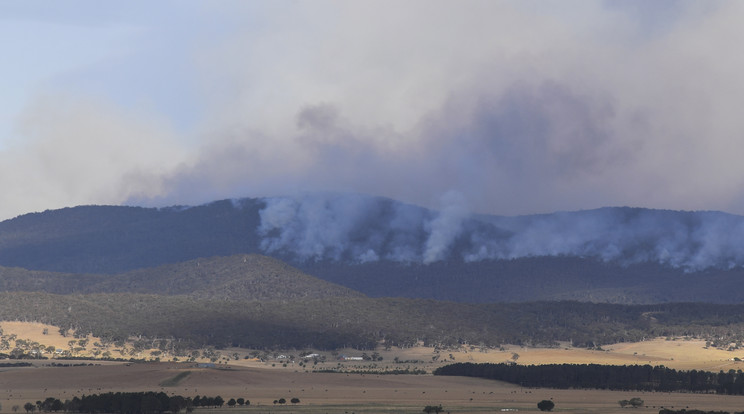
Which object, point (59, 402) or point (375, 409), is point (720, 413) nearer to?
point (375, 409)

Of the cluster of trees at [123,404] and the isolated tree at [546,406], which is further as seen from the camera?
the isolated tree at [546,406]

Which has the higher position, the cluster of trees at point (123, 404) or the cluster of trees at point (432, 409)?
the cluster of trees at point (432, 409)

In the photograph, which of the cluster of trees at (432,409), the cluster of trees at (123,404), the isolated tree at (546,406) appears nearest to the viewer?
the cluster of trees at (432,409)

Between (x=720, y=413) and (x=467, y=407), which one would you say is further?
(x=467, y=407)

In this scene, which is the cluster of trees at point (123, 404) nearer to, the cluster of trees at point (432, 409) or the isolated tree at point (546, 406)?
the cluster of trees at point (432, 409)

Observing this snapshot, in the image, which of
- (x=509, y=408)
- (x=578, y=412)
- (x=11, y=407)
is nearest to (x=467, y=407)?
(x=509, y=408)

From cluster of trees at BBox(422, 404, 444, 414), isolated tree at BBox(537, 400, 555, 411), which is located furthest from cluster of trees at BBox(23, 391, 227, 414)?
→ isolated tree at BBox(537, 400, 555, 411)

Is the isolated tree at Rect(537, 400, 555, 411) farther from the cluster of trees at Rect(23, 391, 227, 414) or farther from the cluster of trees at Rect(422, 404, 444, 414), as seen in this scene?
the cluster of trees at Rect(23, 391, 227, 414)

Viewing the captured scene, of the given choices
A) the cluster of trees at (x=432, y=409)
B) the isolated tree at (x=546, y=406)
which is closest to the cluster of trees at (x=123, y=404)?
the cluster of trees at (x=432, y=409)
